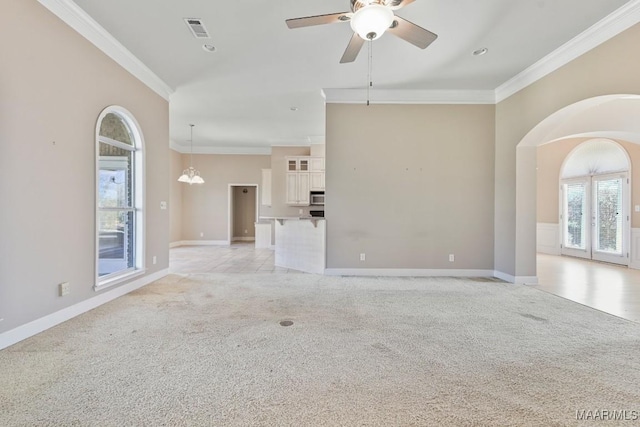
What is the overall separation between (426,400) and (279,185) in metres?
7.87

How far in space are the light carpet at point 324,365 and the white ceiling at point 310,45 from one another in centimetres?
325

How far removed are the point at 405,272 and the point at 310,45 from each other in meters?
3.92

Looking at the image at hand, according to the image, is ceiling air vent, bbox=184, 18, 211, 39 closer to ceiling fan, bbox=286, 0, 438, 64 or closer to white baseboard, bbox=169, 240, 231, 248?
ceiling fan, bbox=286, 0, 438, 64

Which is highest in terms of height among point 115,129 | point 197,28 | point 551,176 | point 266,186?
point 197,28

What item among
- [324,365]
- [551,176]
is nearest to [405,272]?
[324,365]

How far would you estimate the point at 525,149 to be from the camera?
474 centimetres

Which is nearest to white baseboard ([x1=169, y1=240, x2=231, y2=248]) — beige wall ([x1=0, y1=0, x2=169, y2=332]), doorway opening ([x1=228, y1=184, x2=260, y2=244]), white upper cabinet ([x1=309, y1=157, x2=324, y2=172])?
doorway opening ([x1=228, y1=184, x2=260, y2=244])

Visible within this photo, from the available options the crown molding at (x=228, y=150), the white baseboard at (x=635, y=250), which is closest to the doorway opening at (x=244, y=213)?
the crown molding at (x=228, y=150)

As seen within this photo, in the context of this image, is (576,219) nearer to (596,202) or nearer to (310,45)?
(596,202)

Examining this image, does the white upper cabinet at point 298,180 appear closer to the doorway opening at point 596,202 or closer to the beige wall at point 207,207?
→ the beige wall at point 207,207

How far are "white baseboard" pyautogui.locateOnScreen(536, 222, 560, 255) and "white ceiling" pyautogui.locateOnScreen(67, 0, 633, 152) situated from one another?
5186mm

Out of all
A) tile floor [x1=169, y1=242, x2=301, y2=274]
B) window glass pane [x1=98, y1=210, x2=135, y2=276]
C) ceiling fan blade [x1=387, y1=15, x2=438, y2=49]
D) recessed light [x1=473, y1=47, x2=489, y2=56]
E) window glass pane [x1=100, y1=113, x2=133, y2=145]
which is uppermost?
recessed light [x1=473, y1=47, x2=489, y2=56]

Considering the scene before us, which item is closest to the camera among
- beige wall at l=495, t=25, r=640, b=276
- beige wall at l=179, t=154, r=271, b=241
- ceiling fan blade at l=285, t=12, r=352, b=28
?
ceiling fan blade at l=285, t=12, r=352, b=28

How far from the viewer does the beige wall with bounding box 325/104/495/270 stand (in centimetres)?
528
